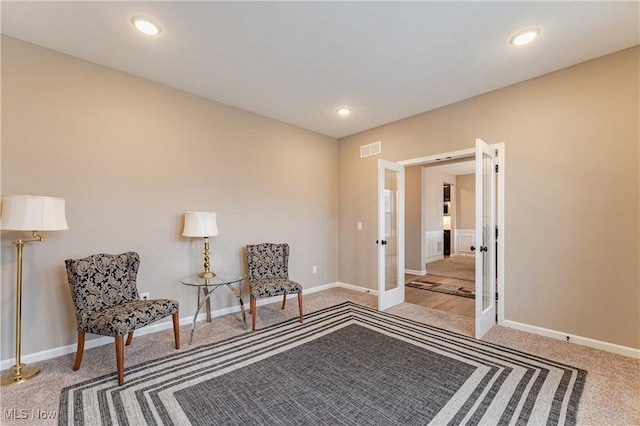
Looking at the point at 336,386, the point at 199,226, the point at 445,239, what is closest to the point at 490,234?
the point at 336,386

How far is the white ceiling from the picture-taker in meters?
2.11

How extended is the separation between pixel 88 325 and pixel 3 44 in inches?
97.8

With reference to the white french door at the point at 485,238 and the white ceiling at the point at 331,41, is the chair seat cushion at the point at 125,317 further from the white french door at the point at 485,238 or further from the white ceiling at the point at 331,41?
the white french door at the point at 485,238

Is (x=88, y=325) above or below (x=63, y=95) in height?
below

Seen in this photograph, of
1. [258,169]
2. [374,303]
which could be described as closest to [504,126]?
[374,303]

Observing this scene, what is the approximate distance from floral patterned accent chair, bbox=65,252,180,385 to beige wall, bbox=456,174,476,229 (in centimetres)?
974

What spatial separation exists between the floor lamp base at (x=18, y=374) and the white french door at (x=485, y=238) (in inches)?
160

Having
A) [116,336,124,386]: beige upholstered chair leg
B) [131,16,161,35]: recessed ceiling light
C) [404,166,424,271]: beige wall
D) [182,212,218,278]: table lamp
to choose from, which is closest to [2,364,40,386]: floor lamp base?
[116,336,124,386]: beige upholstered chair leg

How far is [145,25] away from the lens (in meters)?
2.29

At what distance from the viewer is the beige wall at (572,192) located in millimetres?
2623

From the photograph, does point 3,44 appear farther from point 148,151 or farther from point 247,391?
point 247,391

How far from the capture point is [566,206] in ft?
9.61

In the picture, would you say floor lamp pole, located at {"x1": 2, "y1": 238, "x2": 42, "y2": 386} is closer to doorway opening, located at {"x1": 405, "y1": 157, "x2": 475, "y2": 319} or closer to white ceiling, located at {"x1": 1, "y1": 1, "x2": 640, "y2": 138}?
white ceiling, located at {"x1": 1, "y1": 1, "x2": 640, "y2": 138}

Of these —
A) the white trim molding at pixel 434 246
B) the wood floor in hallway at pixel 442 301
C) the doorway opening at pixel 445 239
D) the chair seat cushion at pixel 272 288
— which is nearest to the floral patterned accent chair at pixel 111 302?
the chair seat cushion at pixel 272 288
